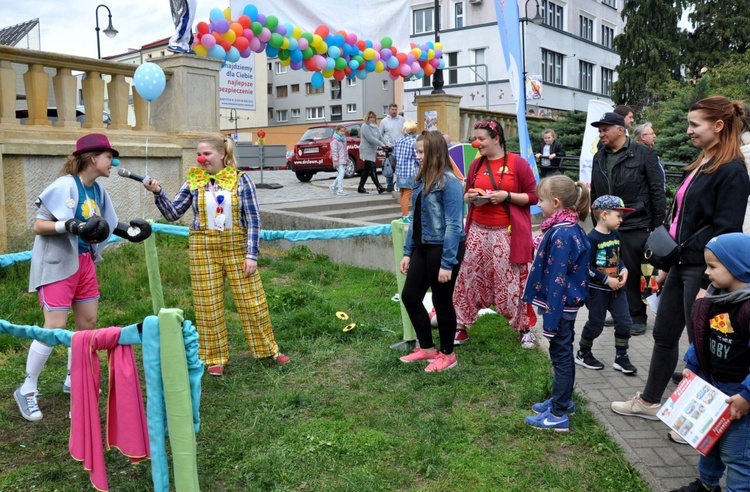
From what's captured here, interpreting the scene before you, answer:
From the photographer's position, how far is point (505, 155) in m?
5.75

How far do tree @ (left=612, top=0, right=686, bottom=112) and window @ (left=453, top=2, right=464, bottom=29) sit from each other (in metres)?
8.98

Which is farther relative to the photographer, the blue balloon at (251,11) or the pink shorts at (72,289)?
the blue balloon at (251,11)

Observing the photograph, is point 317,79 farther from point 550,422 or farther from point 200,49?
point 550,422

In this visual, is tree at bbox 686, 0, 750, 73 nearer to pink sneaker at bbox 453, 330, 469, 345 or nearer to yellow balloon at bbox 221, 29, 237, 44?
yellow balloon at bbox 221, 29, 237, 44

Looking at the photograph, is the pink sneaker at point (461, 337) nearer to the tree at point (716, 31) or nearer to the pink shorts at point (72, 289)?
the pink shorts at point (72, 289)

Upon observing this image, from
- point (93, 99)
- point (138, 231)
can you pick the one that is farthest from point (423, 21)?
point (138, 231)

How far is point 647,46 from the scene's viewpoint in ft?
121

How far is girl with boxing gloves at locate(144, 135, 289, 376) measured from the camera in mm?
5012

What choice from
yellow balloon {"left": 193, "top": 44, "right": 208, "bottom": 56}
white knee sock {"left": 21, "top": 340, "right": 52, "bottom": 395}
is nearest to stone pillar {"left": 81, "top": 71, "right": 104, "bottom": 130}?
yellow balloon {"left": 193, "top": 44, "right": 208, "bottom": 56}

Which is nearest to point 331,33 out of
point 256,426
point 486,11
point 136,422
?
point 256,426

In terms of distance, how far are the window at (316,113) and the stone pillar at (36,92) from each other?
54.8 meters

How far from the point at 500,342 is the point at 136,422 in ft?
11.8

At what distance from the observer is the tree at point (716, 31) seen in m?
36.1

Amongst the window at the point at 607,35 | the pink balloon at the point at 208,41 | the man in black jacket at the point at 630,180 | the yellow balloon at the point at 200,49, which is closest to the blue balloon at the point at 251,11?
the pink balloon at the point at 208,41
